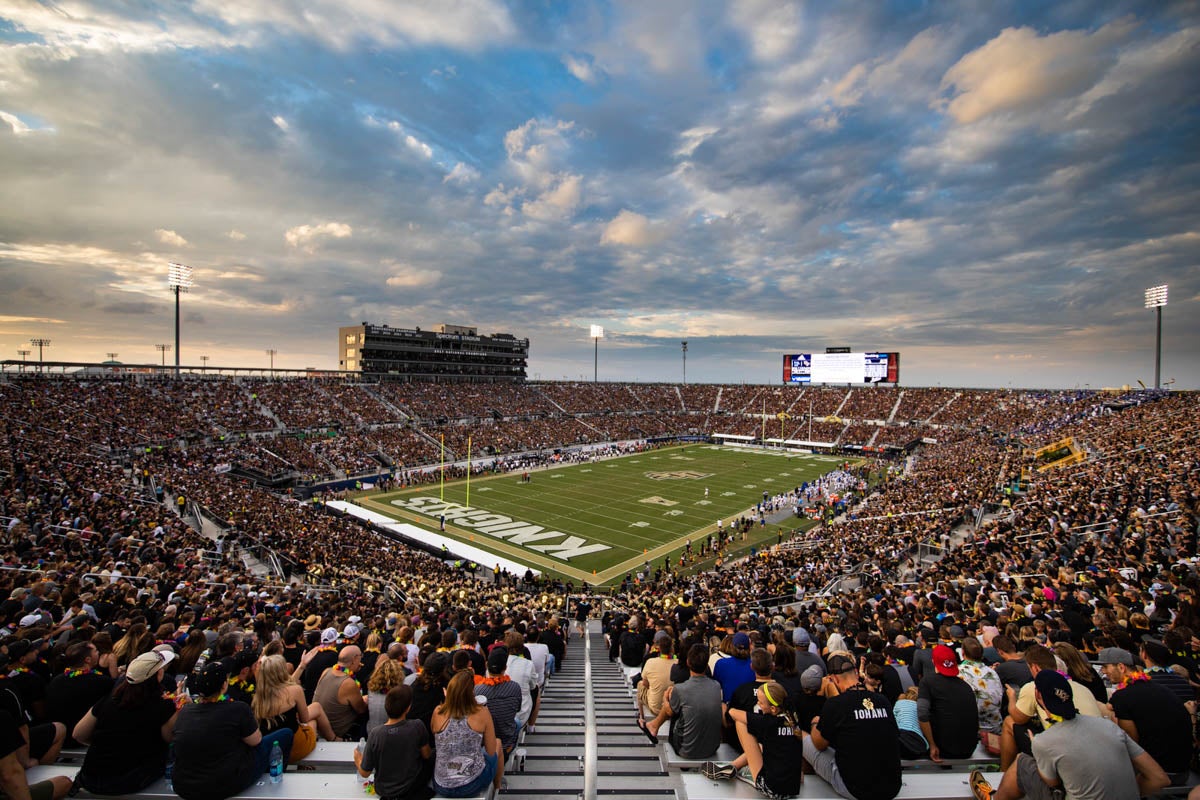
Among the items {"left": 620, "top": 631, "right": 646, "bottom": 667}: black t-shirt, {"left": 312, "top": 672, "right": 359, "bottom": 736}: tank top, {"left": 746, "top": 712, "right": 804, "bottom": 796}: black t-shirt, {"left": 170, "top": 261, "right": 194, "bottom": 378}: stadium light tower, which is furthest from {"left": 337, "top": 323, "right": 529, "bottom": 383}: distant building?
{"left": 746, "top": 712, "right": 804, "bottom": 796}: black t-shirt

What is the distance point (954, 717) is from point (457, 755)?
4.06 meters

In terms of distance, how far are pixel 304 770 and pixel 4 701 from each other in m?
1.99

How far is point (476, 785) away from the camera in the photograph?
12.5 ft

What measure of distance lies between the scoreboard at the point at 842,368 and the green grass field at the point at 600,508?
24280 millimetres

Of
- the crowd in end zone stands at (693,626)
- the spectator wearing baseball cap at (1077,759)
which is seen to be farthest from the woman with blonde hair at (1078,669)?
the spectator wearing baseball cap at (1077,759)

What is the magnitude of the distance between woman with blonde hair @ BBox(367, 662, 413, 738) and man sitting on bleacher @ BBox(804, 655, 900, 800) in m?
3.40

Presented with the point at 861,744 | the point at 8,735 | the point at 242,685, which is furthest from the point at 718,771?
the point at 8,735

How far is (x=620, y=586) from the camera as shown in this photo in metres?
22.4

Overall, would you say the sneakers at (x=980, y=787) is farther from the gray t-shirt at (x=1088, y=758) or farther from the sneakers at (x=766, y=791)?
the sneakers at (x=766, y=791)

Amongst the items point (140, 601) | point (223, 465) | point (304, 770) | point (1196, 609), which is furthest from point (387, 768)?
point (223, 465)

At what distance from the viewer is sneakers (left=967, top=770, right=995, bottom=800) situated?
3.77 metres

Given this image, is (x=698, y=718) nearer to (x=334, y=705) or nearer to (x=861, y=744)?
(x=861, y=744)

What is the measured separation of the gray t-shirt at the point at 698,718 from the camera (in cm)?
441

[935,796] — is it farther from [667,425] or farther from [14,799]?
[667,425]
